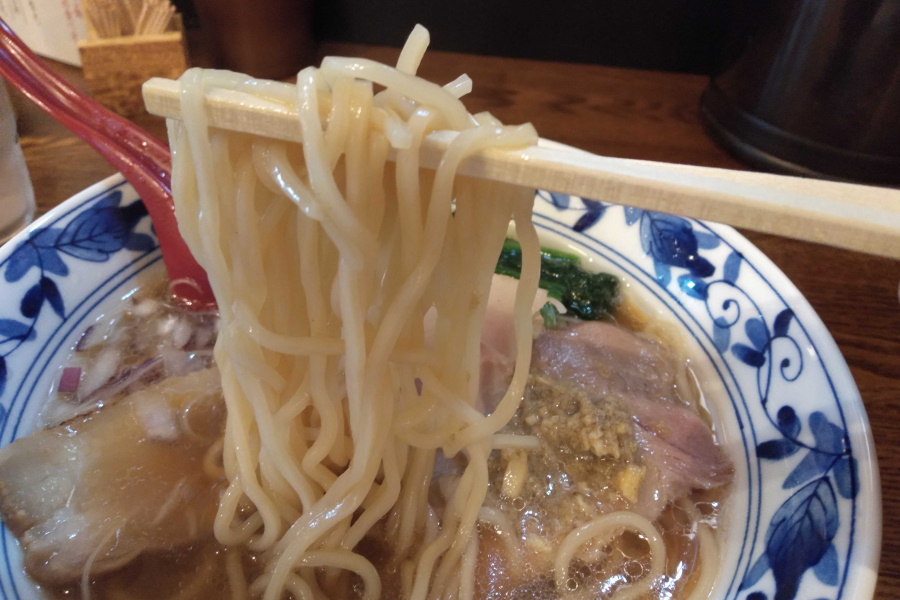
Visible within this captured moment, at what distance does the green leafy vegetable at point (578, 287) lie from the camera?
1692mm

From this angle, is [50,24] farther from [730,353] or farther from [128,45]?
[730,353]

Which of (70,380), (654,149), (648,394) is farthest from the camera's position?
(654,149)

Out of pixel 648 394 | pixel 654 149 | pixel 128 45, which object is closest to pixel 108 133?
pixel 128 45

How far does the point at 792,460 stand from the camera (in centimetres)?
113

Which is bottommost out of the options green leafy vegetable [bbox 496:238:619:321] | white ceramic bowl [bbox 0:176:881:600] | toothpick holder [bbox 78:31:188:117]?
green leafy vegetable [bbox 496:238:619:321]

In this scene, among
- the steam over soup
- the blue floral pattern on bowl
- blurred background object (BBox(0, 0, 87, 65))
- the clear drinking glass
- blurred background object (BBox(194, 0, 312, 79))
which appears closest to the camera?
the steam over soup

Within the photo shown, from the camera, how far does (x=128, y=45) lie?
2129 mm

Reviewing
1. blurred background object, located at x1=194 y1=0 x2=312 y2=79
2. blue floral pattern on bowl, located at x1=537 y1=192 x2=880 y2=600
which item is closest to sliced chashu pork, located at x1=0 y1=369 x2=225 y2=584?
blue floral pattern on bowl, located at x1=537 y1=192 x2=880 y2=600

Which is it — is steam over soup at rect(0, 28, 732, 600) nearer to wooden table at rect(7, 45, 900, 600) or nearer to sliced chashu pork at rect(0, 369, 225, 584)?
sliced chashu pork at rect(0, 369, 225, 584)

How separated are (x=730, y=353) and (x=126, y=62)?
225 cm

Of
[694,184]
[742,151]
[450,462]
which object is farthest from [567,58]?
[694,184]

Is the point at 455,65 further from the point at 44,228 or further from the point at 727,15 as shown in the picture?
the point at 44,228

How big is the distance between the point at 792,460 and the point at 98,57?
8.08 feet

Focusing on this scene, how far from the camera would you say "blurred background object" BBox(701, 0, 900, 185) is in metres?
1.67
